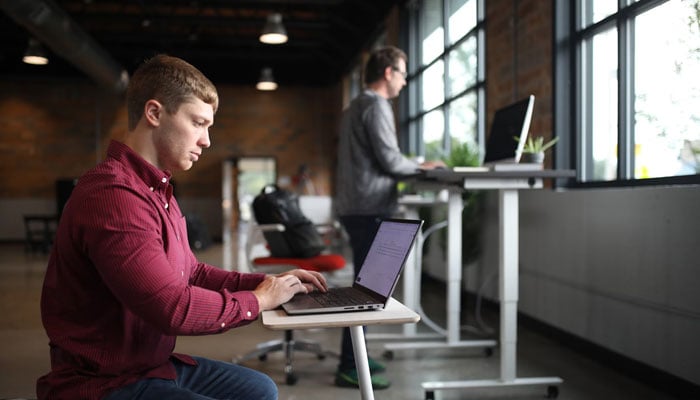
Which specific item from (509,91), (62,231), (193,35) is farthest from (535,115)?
(193,35)

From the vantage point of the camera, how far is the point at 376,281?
1.55 meters

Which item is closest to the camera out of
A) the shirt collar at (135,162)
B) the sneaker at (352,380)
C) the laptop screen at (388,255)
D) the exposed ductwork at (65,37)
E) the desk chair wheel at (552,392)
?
the shirt collar at (135,162)

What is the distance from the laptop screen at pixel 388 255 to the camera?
1467 millimetres

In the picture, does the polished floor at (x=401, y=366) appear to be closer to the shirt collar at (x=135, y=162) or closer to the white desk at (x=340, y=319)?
the white desk at (x=340, y=319)

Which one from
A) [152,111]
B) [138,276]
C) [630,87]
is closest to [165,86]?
[152,111]

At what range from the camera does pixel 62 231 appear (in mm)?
1274

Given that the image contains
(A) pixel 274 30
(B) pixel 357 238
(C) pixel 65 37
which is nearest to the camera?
(B) pixel 357 238

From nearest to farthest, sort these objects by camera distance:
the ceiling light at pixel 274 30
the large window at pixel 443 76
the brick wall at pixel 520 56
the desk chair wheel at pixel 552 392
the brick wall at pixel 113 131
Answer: the desk chair wheel at pixel 552 392 < the brick wall at pixel 520 56 < the large window at pixel 443 76 < the ceiling light at pixel 274 30 < the brick wall at pixel 113 131

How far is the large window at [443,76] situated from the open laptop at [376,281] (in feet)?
12.8

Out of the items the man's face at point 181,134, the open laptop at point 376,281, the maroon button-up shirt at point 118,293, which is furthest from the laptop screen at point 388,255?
the man's face at point 181,134

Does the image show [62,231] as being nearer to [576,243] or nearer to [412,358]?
[412,358]

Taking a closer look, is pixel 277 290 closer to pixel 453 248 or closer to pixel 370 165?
pixel 370 165

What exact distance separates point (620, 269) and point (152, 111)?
289 cm

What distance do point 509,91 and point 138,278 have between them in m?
4.35
